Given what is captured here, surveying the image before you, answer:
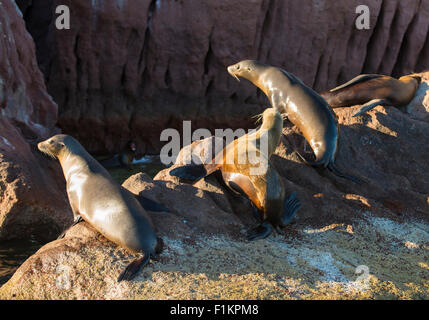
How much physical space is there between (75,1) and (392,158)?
668 centimetres

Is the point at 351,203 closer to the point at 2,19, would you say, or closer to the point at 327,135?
the point at 327,135

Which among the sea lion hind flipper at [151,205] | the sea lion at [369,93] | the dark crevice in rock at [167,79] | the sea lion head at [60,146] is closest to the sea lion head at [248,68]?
the sea lion at [369,93]

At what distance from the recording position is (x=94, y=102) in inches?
372

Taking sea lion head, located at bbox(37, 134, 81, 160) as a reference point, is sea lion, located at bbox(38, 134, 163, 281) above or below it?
below

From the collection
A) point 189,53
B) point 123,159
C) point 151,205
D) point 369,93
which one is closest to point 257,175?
point 151,205

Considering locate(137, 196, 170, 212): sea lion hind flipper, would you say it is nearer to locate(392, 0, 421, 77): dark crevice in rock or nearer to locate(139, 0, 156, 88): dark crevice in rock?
locate(139, 0, 156, 88): dark crevice in rock

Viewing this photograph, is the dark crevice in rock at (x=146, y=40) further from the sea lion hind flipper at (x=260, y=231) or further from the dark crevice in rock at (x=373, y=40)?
the sea lion hind flipper at (x=260, y=231)

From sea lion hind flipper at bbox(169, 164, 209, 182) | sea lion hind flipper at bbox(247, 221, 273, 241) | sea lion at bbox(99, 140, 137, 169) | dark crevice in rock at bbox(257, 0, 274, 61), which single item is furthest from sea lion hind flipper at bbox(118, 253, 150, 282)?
dark crevice in rock at bbox(257, 0, 274, 61)

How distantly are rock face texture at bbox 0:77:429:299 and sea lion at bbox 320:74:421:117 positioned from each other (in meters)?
0.84

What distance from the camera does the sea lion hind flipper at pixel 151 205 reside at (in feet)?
10.8

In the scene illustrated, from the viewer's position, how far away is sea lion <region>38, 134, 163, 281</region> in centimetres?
287

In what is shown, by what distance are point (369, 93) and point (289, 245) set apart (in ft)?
9.73

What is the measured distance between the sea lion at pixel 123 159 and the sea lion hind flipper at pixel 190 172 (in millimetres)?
4954
